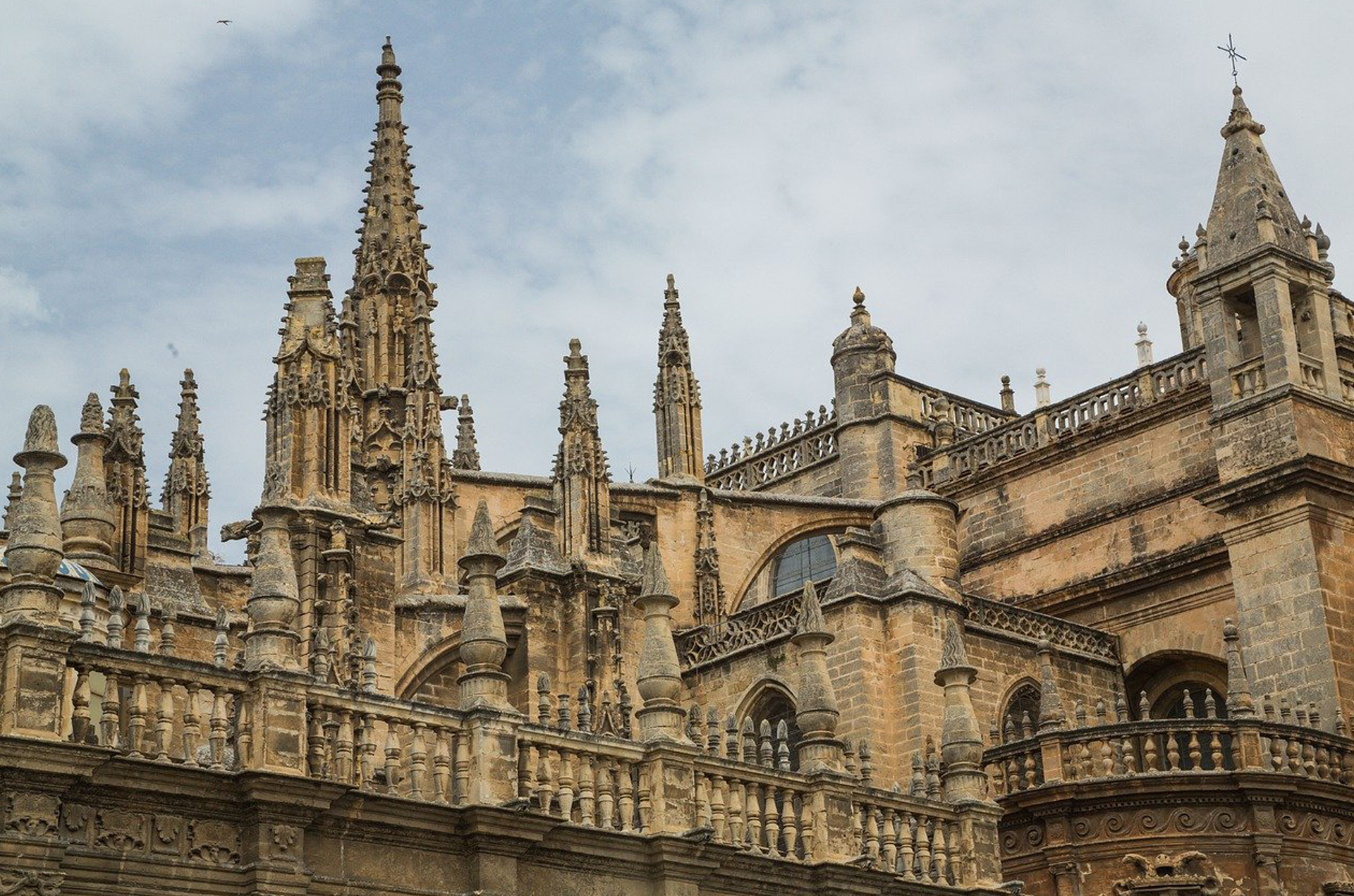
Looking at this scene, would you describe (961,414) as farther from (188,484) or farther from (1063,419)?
(188,484)

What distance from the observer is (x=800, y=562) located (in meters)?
38.6

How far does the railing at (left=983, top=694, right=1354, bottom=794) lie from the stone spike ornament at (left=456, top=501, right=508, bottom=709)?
10615mm

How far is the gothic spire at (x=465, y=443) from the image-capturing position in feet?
136

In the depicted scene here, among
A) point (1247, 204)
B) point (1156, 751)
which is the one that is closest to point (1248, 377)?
point (1247, 204)

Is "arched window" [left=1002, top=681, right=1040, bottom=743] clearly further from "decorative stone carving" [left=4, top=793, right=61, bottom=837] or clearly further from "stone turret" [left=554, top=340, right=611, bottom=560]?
"decorative stone carving" [left=4, top=793, right=61, bottom=837]

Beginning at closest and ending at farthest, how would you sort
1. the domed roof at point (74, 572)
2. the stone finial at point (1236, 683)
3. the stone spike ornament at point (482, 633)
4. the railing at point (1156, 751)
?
the domed roof at point (74, 572) → the stone spike ornament at point (482, 633) → the railing at point (1156, 751) → the stone finial at point (1236, 683)

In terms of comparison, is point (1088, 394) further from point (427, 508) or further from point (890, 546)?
point (427, 508)

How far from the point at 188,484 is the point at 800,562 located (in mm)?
11335

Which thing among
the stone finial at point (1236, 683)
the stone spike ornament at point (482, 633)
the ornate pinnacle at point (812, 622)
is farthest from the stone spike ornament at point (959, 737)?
the stone spike ornament at point (482, 633)

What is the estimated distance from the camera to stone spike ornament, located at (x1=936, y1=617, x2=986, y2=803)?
73.4 feet

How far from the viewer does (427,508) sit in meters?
30.7

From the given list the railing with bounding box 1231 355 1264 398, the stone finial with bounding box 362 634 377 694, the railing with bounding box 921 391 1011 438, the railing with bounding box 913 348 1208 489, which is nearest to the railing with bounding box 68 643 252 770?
the stone finial with bounding box 362 634 377 694

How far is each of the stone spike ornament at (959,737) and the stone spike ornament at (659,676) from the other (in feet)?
14.0

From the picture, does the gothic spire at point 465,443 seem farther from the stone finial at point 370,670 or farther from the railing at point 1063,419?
the stone finial at point 370,670
